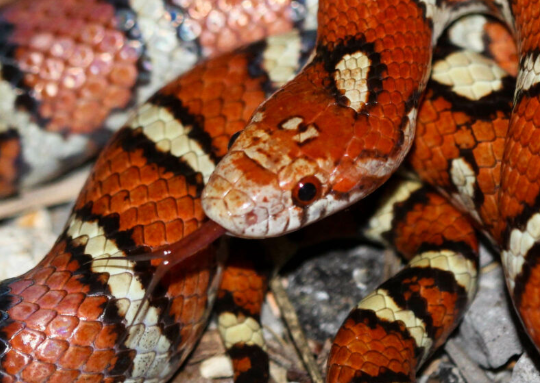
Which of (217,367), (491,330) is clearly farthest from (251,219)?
(491,330)

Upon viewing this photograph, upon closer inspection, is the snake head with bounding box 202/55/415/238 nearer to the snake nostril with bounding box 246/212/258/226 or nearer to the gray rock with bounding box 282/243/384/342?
the snake nostril with bounding box 246/212/258/226

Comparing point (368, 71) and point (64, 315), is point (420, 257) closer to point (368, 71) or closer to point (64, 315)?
point (368, 71)

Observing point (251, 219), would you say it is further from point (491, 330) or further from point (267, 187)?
point (491, 330)

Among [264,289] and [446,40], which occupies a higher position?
[446,40]

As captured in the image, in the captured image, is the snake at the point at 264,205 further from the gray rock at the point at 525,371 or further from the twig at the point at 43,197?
the twig at the point at 43,197

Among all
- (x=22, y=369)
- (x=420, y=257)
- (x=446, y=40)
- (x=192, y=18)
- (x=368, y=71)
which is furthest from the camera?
(x=192, y=18)

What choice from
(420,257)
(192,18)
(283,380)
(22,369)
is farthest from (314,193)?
(192,18)

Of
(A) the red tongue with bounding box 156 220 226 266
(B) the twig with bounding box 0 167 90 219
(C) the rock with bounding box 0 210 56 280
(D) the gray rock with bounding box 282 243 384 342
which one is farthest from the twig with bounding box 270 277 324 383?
(B) the twig with bounding box 0 167 90 219
